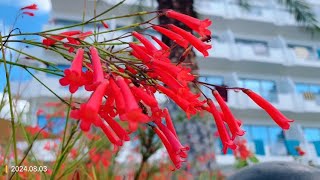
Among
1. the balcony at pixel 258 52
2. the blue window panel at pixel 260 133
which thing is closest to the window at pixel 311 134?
the blue window panel at pixel 260 133

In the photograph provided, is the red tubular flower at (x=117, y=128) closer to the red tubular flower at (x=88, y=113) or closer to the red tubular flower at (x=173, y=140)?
the red tubular flower at (x=173, y=140)

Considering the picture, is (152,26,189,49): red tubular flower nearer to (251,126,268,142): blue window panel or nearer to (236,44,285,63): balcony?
(251,126,268,142): blue window panel

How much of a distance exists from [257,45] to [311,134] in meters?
5.30

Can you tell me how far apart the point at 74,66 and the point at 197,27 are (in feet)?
1.13

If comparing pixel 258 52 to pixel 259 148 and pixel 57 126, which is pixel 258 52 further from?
pixel 57 126

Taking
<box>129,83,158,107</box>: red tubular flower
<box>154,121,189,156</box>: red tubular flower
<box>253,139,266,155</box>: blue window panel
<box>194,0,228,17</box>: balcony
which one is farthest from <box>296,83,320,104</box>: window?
<box>129,83,158,107</box>: red tubular flower

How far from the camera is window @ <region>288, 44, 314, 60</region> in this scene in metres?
23.0

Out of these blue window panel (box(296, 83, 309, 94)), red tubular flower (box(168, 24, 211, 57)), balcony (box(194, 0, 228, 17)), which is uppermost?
red tubular flower (box(168, 24, 211, 57))

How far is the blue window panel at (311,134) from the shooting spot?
74.4 ft

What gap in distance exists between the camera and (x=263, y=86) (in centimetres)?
2208

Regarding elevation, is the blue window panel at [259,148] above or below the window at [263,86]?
below

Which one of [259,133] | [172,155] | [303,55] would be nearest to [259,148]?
[259,133]

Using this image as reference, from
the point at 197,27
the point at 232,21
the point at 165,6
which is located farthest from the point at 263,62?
the point at 197,27

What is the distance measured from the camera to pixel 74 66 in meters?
0.80
